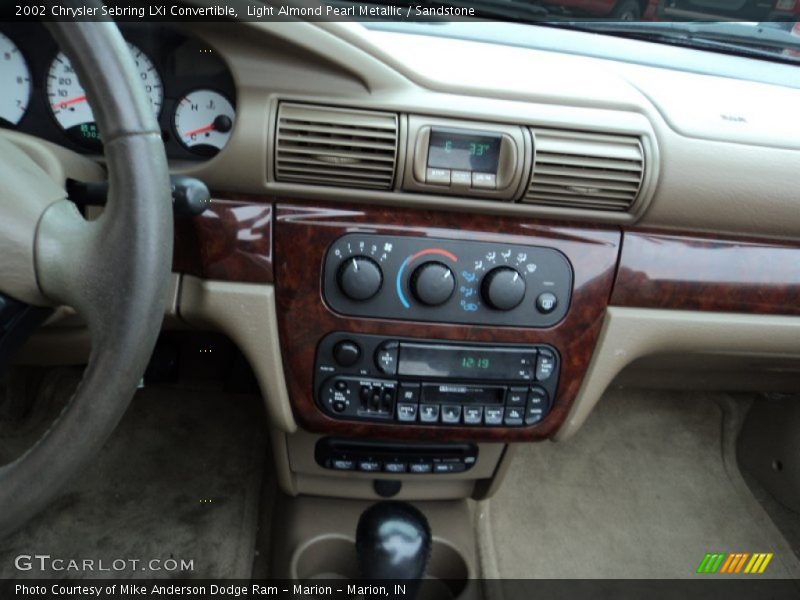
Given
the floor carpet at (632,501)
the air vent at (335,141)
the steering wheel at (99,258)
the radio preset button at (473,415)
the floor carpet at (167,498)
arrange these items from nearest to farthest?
1. the steering wheel at (99,258)
2. the air vent at (335,141)
3. the radio preset button at (473,415)
4. the floor carpet at (167,498)
5. the floor carpet at (632,501)

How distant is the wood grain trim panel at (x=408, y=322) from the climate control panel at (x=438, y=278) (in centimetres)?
1

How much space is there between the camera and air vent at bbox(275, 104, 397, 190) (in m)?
1.04

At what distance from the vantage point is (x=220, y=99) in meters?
1.09

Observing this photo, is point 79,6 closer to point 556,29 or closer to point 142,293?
point 142,293

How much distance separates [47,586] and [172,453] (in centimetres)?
45

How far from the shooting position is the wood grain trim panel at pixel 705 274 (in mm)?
1227

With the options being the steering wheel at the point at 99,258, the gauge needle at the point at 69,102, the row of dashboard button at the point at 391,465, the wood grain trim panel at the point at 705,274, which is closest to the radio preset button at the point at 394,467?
the row of dashboard button at the point at 391,465

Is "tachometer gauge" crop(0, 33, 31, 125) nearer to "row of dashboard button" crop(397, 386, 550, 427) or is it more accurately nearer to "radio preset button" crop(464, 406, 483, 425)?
"row of dashboard button" crop(397, 386, 550, 427)

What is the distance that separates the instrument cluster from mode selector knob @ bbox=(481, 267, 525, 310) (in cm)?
47

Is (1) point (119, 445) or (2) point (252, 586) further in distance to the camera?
(1) point (119, 445)

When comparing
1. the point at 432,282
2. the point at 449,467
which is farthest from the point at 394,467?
the point at 432,282

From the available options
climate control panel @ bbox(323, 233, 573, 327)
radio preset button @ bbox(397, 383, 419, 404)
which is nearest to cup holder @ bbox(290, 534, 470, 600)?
radio preset button @ bbox(397, 383, 419, 404)

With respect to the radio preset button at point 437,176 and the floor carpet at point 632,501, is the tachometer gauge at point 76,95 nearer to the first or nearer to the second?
the radio preset button at point 437,176

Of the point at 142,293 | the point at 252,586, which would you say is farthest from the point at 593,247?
the point at 252,586
